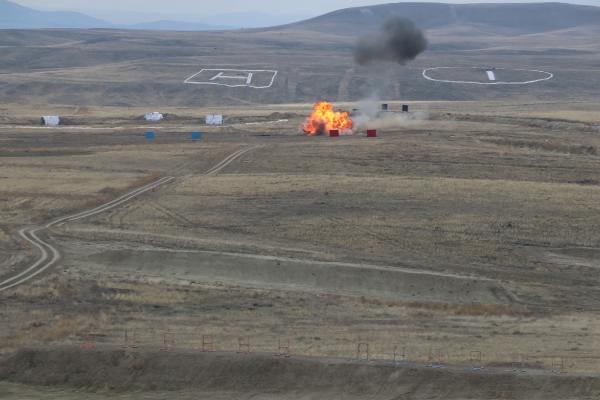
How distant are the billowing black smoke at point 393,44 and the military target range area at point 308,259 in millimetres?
232

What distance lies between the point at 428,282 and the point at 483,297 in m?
3.19

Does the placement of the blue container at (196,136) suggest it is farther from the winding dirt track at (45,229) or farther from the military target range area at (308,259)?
the winding dirt track at (45,229)

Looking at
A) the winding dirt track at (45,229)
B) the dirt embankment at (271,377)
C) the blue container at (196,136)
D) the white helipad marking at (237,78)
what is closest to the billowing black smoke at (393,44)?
the blue container at (196,136)

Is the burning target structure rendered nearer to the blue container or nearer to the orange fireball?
the orange fireball

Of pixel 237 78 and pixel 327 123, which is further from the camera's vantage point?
pixel 237 78

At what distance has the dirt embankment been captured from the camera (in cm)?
3070

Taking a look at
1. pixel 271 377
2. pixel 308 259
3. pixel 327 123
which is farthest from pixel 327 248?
pixel 327 123

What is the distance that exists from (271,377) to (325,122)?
7320 cm

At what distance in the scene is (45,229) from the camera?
6012 centimetres

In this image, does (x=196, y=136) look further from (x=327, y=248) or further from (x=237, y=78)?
(x=237, y=78)

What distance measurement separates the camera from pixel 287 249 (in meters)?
54.9

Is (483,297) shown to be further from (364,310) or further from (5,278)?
(5,278)

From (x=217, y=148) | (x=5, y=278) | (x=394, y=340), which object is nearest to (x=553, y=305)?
(x=394, y=340)

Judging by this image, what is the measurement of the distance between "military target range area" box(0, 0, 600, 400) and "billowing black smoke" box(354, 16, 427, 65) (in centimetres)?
23
